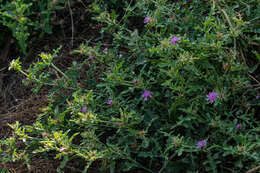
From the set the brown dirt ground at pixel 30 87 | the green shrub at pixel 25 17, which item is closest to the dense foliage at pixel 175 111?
the brown dirt ground at pixel 30 87

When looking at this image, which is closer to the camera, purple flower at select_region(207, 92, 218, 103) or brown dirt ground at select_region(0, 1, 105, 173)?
purple flower at select_region(207, 92, 218, 103)

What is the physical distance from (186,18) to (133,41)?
1.31ft

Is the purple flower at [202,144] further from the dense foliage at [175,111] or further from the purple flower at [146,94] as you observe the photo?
the purple flower at [146,94]

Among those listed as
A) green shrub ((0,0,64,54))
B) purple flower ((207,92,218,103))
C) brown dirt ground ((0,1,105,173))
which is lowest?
brown dirt ground ((0,1,105,173))

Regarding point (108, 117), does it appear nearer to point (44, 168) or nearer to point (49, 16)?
point (44, 168)

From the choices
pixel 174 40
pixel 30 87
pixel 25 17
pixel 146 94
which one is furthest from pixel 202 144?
pixel 25 17

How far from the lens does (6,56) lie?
117 inches

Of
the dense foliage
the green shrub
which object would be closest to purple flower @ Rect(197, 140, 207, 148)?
the dense foliage

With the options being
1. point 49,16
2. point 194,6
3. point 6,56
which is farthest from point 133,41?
point 6,56

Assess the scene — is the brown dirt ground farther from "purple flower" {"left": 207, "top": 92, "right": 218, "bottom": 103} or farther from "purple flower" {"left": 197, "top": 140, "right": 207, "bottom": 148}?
"purple flower" {"left": 207, "top": 92, "right": 218, "bottom": 103}

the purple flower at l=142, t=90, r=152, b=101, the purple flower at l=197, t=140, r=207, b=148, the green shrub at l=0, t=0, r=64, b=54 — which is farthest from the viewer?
the green shrub at l=0, t=0, r=64, b=54

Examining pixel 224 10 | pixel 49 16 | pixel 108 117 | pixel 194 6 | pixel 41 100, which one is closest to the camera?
pixel 108 117

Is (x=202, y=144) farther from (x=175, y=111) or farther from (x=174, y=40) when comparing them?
(x=174, y=40)

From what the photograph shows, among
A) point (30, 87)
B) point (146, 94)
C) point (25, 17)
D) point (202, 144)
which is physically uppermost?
point (25, 17)
